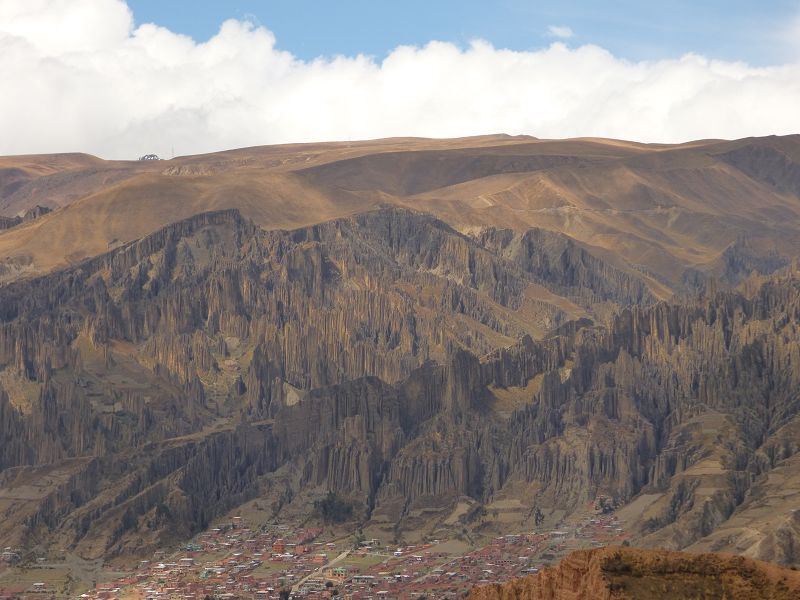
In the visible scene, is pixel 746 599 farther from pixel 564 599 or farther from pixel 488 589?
pixel 488 589

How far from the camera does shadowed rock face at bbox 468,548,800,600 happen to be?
344ft

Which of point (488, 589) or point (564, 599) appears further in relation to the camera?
point (488, 589)

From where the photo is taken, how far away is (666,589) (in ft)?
348

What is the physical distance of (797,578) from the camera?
104688 mm

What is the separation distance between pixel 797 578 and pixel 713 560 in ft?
16.3

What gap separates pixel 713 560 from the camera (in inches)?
4264

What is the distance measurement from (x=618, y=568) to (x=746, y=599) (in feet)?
21.5

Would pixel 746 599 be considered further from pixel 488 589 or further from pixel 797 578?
pixel 488 589

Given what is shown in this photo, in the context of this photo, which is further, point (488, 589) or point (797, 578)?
point (488, 589)

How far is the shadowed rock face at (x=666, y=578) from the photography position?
10475 centimetres

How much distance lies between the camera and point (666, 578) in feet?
352

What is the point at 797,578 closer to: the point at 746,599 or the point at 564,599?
the point at 746,599

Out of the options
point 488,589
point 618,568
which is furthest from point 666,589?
point 488,589

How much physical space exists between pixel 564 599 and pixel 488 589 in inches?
392
